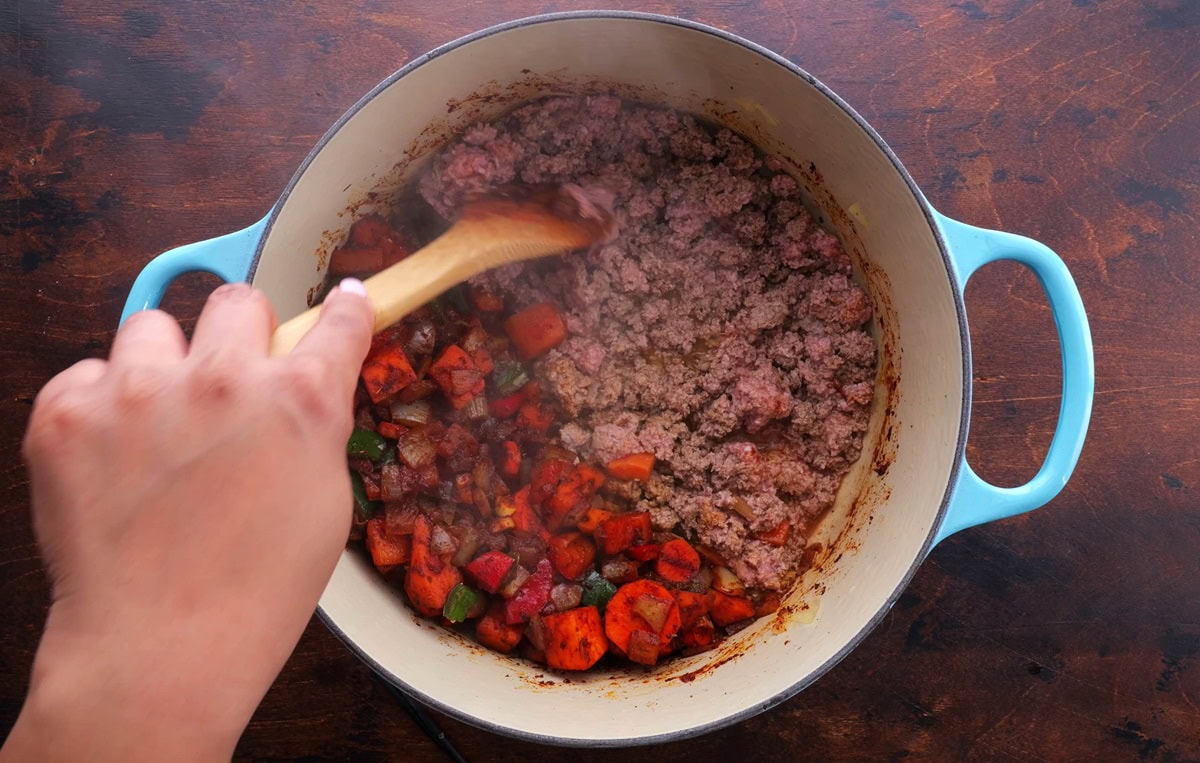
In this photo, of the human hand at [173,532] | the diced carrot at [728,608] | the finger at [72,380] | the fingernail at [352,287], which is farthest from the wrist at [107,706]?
the diced carrot at [728,608]

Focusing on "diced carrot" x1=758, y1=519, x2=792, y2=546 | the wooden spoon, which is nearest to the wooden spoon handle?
the wooden spoon

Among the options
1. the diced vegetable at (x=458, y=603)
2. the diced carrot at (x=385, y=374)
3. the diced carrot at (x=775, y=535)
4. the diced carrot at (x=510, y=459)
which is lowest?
the diced vegetable at (x=458, y=603)

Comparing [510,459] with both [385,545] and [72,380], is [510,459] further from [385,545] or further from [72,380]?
[72,380]

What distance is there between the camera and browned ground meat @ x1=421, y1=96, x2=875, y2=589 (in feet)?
6.40

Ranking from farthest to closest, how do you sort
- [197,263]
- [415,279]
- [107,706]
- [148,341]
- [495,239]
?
[495,239]
[415,279]
[197,263]
[148,341]
[107,706]

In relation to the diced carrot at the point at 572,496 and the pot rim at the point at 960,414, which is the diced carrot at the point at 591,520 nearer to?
the diced carrot at the point at 572,496

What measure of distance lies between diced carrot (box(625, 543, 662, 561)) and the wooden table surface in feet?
1.71

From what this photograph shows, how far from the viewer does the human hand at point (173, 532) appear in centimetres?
100

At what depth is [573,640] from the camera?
6.08 ft

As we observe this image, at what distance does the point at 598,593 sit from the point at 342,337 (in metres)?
1.04

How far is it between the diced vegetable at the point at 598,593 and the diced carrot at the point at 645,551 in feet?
0.32

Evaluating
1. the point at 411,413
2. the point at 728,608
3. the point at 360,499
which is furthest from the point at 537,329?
the point at 728,608

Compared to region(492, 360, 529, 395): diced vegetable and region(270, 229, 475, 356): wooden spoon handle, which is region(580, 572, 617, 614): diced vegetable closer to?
region(492, 360, 529, 395): diced vegetable

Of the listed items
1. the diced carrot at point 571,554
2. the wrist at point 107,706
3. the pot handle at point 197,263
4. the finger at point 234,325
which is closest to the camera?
the wrist at point 107,706
